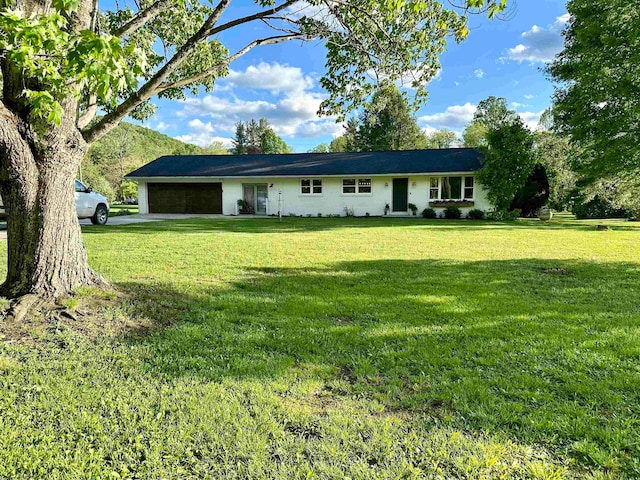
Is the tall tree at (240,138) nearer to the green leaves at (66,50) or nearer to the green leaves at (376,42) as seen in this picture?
the green leaves at (376,42)

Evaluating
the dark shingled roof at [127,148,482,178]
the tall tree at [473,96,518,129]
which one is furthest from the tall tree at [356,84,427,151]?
the dark shingled roof at [127,148,482,178]

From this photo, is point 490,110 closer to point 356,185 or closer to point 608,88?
point 356,185

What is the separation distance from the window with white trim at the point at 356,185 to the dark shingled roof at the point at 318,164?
1.90 feet

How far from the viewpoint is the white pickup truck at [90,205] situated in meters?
13.0

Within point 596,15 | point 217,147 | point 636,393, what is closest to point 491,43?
→ point 596,15

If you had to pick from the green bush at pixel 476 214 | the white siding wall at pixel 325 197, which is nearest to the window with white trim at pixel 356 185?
the white siding wall at pixel 325 197

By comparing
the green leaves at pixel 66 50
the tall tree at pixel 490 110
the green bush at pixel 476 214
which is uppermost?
the tall tree at pixel 490 110

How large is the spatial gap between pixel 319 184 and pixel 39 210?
1814cm

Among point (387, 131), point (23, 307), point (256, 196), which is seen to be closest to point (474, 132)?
point (387, 131)

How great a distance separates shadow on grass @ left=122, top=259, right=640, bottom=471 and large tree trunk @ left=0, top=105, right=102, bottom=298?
0.97m

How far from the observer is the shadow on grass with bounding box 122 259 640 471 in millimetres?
2293

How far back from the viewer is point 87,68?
7.57ft

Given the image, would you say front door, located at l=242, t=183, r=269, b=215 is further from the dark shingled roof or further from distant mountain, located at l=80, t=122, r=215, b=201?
distant mountain, located at l=80, t=122, r=215, b=201

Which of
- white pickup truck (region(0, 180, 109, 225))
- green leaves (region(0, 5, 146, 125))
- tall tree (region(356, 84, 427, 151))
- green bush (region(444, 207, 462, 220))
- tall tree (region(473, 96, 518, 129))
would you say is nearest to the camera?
green leaves (region(0, 5, 146, 125))
